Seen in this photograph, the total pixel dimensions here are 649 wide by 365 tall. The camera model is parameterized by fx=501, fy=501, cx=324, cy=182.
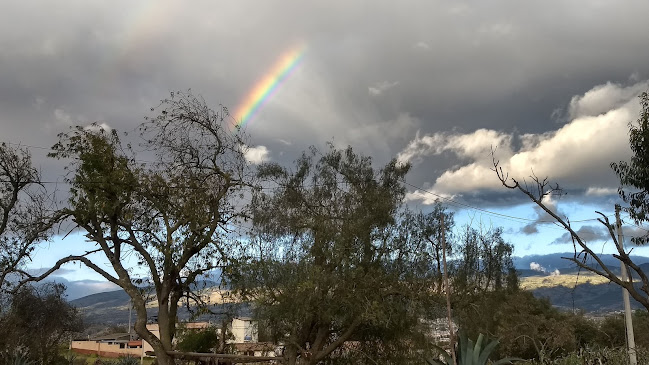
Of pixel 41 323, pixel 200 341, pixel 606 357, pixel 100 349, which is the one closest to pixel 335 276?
pixel 606 357

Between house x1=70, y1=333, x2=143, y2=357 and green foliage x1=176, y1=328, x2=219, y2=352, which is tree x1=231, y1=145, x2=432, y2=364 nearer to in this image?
green foliage x1=176, y1=328, x2=219, y2=352

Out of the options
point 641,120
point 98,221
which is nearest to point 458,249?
point 641,120

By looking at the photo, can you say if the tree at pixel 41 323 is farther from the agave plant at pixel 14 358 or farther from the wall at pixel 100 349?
the wall at pixel 100 349

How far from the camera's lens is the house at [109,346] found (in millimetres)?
77938

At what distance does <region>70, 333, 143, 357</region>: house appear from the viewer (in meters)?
77.9

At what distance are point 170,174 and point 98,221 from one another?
8.39 feet

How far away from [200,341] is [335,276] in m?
15.1

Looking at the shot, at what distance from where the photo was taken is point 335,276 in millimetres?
17703

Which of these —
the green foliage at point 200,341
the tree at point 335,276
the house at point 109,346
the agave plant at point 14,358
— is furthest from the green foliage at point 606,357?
the house at point 109,346

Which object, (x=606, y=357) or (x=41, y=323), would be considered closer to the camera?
(x=606, y=357)

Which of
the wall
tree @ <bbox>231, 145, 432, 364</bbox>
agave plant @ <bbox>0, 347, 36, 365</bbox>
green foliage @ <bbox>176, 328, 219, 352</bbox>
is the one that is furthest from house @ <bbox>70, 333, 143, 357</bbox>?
tree @ <bbox>231, 145, 432, 364</bbox>

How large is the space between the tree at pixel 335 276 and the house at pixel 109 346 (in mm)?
65733

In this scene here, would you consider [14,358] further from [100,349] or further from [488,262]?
[100,349]

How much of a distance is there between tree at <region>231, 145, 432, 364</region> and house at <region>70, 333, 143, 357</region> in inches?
2588
